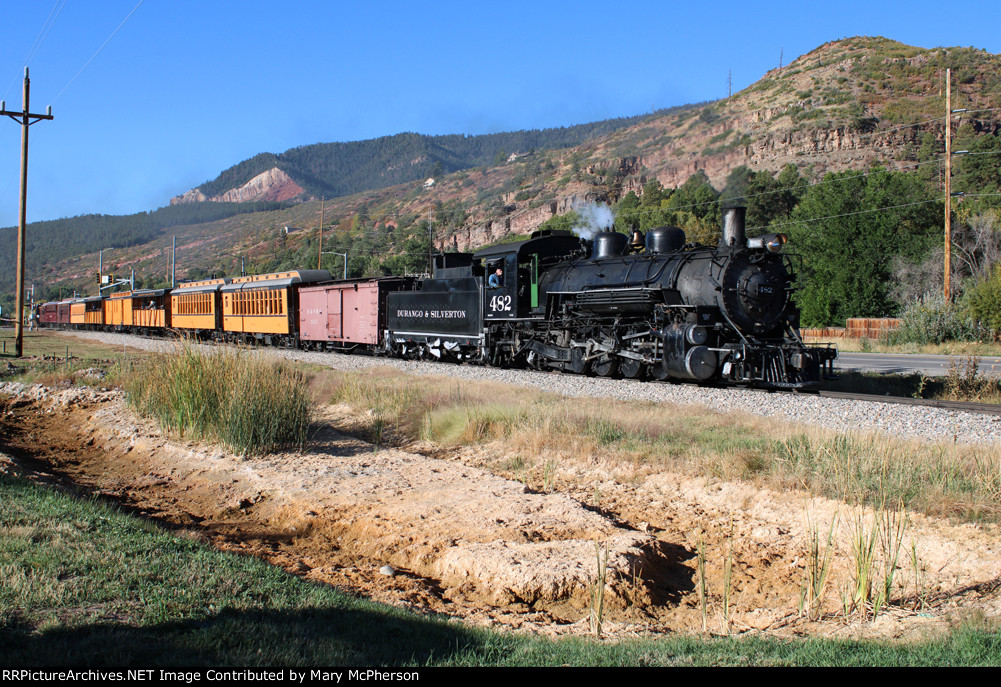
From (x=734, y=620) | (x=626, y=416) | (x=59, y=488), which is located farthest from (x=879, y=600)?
(x=59, y=488)

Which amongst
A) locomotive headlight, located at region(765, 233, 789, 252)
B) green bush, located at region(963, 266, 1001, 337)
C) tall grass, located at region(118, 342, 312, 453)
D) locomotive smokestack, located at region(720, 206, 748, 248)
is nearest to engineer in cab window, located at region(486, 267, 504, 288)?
locomotive smokestack, located at region(720, 206, 748, 248)

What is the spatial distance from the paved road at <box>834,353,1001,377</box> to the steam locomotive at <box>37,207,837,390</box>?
24.0 ft

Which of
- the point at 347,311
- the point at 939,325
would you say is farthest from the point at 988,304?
the point at 347,311

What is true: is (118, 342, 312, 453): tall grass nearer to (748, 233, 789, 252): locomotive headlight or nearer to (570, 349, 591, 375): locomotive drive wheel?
(570, 349, 591, 375): locomotive drive wheel

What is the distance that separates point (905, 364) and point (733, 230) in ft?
39.7

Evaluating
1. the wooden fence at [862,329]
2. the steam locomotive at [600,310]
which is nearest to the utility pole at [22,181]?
the steam locomotive at [600,310]

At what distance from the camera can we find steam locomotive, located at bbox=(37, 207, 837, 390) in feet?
49.1

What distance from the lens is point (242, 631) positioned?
4297 millimetres

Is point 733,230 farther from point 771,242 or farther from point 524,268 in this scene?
point 524,268

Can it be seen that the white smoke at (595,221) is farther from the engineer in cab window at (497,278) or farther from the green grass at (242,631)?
the green grass at (242,631)

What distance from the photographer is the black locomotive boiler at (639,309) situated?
14.9m

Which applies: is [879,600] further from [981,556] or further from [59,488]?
[59,488]

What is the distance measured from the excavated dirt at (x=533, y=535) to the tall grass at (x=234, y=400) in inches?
15.1

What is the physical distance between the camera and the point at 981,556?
20.3ft
